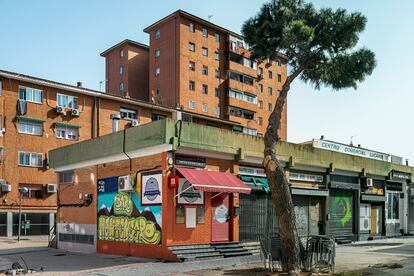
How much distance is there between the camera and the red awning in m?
17.8

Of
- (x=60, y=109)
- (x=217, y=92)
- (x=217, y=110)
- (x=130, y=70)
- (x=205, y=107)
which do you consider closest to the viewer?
(x=60, y=109)

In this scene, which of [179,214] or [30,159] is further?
[30,159]

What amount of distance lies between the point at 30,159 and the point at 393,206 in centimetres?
2953

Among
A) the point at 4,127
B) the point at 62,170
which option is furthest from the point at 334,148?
the point at 4,127

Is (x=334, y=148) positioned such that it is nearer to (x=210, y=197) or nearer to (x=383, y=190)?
(x=383, y=190)

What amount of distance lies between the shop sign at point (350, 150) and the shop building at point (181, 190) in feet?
1.62

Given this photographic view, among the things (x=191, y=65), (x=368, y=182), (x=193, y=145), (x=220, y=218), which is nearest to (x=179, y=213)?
(x=220, y=218)

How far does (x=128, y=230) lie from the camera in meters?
20.2

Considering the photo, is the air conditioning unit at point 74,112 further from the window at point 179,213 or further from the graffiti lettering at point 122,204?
the window at point 179,213

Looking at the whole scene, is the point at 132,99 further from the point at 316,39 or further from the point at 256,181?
the point at 316,39

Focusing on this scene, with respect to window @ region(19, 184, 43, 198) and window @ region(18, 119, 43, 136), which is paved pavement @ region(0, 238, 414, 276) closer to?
window @ region(19, 184, 43, 198)

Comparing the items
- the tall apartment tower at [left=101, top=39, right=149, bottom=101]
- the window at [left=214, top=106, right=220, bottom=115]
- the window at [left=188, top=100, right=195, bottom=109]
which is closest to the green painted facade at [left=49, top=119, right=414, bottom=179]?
the window at [left=188, top=100, right=195, bottom=109]

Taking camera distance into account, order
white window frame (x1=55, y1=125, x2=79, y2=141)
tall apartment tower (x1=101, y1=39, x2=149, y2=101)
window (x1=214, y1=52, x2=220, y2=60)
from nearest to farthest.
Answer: white window frame (x1=55, y1=125, x2=79, y2=141), window (x1=214, y1=52, x2=220, y2=60), tall apartment tower (x1=101, y1=39, x2=149, y2=101)

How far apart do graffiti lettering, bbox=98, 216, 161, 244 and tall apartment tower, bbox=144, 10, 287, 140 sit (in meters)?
33.7
